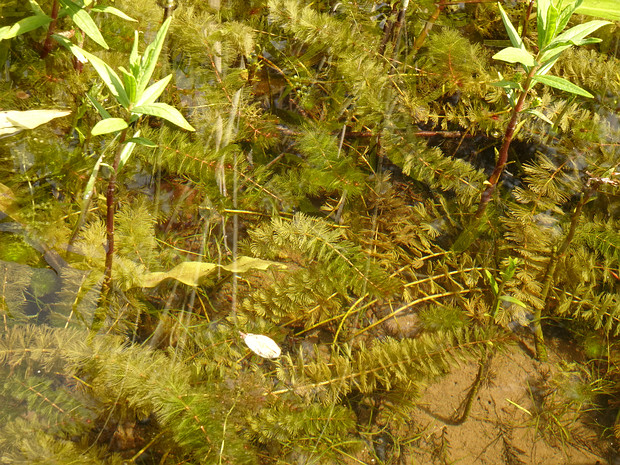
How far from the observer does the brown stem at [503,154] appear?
2.04 metres

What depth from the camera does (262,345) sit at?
89.2 inches

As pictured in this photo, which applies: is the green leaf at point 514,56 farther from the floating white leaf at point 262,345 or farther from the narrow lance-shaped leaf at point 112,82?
the floating white leaf at point 262,345

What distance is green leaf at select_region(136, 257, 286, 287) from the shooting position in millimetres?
2303

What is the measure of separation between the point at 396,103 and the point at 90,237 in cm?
179

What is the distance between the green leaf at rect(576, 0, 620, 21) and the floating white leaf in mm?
2420

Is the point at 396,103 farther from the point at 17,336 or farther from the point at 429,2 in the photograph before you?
the point at 17,336

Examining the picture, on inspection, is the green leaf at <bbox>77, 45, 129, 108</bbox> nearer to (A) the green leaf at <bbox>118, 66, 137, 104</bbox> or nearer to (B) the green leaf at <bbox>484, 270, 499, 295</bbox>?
(A) the green leaf at <bbox>118, 66, 137, 104</bbox>

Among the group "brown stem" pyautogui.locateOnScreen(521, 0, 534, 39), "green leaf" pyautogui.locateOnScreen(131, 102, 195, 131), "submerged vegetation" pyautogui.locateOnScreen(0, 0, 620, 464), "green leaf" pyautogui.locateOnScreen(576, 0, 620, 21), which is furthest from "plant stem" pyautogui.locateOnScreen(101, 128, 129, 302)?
"green leaf" pyautogui.locateOnScreen(576, 0, 620, 21)

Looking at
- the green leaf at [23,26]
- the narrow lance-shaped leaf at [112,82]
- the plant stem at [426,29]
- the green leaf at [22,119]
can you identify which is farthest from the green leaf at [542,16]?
the green leaf at [22,119]

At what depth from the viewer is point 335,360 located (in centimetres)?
226

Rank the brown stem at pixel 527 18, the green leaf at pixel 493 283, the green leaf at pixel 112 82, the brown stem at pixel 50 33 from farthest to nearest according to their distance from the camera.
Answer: the brown stem at pixel 527 18, the green leaf at pixel 493 283, the brown stem at pixel 50 33, the green leaf at pixel 112 82

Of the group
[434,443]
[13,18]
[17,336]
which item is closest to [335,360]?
[434,443]

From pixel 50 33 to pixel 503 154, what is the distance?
7.48 feet

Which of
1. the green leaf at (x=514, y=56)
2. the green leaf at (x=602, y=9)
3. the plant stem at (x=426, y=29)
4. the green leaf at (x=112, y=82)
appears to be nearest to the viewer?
the green leaf at (x=112, y=82)
